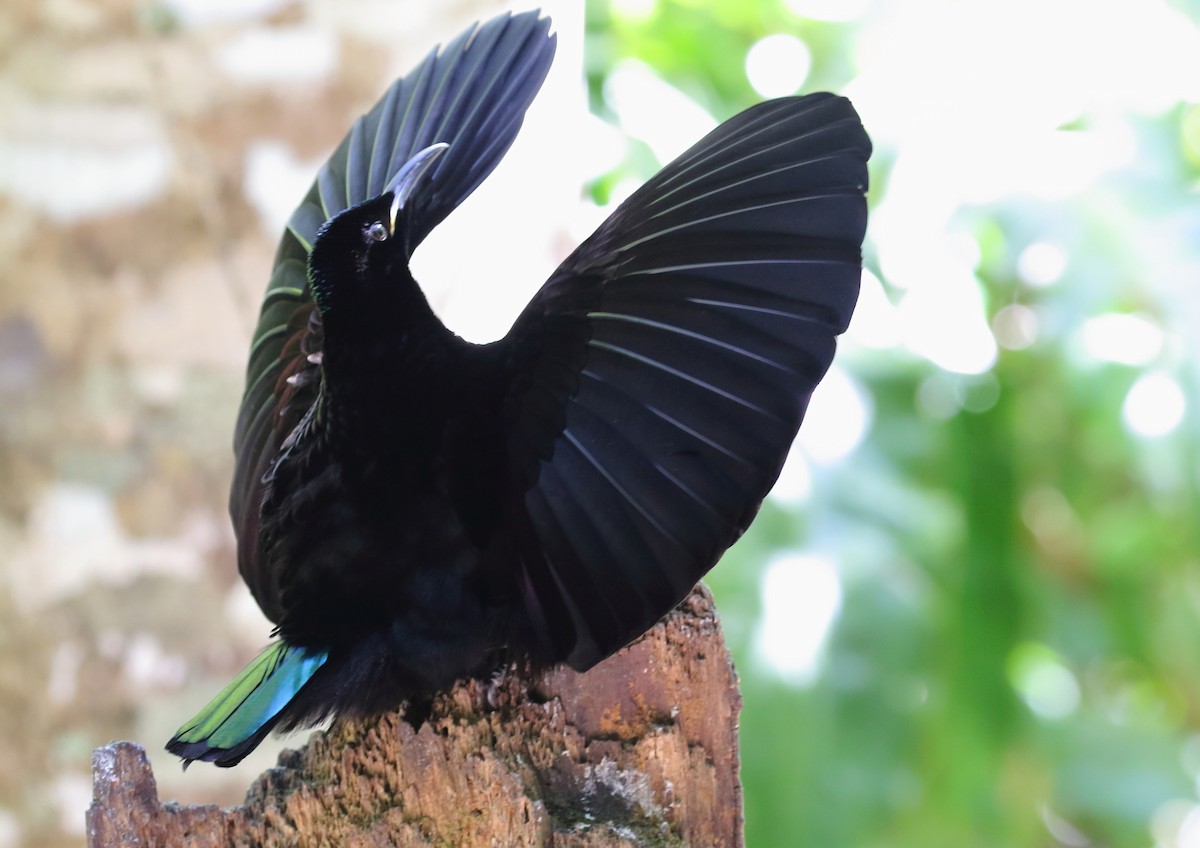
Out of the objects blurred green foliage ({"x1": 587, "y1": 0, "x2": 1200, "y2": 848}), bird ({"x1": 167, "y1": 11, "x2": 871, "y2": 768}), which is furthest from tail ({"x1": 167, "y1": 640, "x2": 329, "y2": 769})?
blurred green foliage ({"x1": 587, "y1": 0, "x2": 1200, "y2": 848})

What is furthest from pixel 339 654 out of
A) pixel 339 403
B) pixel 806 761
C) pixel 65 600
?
pixel 806 761

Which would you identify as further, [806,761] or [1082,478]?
[1082,478]

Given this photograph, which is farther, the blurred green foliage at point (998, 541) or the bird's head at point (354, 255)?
the blurred green foliage at point (998, 541)

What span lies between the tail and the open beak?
1.16ft

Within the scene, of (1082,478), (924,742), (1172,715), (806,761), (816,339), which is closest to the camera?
(816,339)

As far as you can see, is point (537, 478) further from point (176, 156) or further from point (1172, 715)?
point (1172, 715)

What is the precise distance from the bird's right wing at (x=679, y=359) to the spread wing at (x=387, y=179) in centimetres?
24

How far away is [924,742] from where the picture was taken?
2.45m

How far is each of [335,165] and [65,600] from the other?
906 millimetres

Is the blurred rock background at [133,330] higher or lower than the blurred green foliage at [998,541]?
higher

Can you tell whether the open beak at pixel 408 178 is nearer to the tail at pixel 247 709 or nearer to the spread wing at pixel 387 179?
the spread wing at pixel 387 179

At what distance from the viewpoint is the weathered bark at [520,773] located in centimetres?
89

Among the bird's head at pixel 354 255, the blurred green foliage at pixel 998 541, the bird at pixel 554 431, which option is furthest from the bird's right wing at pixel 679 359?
the blurred green foliage at pixel 998 541

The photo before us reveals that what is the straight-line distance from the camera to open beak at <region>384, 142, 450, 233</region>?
1.02 metres
